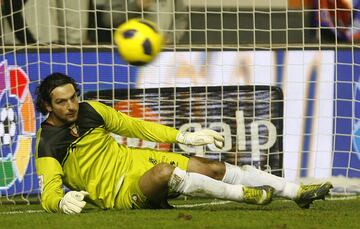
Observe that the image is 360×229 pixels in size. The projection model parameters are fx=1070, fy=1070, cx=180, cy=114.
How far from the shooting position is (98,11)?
11.1 metres

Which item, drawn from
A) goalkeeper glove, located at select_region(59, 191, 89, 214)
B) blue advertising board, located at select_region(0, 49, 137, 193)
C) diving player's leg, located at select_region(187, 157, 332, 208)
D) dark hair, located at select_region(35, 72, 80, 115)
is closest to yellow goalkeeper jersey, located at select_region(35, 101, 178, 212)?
dark hair, located at select_region(35, 72, 80, 115)

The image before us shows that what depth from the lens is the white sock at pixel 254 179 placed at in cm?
Answer: 846

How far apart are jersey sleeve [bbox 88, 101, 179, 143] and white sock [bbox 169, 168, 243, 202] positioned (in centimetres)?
64

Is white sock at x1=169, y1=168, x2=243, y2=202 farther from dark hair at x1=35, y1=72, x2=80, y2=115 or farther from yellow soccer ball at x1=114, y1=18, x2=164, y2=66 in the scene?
dark hair at x1=35, y1=72, x2=80, y2=115

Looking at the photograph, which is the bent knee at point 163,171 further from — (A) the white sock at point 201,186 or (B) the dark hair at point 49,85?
(B) the dark hair at point 49,85

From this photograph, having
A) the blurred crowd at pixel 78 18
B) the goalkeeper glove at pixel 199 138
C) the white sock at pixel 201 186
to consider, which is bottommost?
the white sock at pixel 201 186

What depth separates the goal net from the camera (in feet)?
35.9

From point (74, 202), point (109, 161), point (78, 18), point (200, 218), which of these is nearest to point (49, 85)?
point (109, 161)

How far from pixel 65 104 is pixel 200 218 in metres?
1.56

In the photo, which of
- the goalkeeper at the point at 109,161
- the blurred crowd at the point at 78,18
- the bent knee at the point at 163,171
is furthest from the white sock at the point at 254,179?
the blurred crowd at the point at 78,18

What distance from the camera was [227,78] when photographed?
1127cm

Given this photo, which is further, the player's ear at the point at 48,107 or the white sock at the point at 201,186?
the player's ear at the point at 48,107

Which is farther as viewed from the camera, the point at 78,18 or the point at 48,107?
the point at 78,18

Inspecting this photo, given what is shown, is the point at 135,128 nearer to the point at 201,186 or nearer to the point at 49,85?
the point at 49,85
